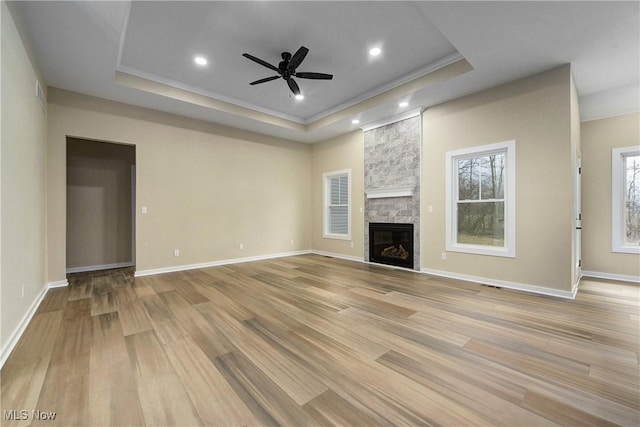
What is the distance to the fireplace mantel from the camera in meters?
5.19

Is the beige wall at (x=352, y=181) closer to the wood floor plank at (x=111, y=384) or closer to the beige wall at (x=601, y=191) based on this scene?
the beige wall at (x=601, y=191)

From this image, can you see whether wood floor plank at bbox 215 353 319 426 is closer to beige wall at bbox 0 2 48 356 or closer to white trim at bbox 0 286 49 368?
white trim at bbox 0 286 49 368

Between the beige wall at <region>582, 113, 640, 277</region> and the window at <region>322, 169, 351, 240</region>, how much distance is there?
4415 mm

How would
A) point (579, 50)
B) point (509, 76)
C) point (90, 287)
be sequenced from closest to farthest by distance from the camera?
point (579, 50)
point (509, 76)
point (90, 287)

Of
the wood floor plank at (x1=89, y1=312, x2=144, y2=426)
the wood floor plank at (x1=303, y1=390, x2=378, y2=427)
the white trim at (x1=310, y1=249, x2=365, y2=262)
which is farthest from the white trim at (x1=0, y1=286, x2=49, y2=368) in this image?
the white trim at (x1=310, y1=249, x2=365, y2=262)

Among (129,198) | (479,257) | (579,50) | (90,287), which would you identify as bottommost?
(90,287)

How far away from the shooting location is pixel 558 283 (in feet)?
11.5

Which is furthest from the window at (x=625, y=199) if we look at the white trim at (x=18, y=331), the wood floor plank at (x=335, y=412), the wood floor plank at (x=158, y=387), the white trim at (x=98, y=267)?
the white trim at (x=98, y=267)

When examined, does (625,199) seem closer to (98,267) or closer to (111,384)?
(111,384)

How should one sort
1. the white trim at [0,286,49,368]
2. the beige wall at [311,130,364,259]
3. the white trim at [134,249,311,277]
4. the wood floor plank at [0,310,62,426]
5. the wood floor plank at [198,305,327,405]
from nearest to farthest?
the wood floor plank at [0,310,62,426], the wood floor plank at [198,305,327,405], the white trim at [0,286,49,368], the white trim at [134,249,311,277], the beige wall at [311,130,364,259]

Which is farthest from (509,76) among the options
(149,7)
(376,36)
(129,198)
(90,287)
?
(129,198)

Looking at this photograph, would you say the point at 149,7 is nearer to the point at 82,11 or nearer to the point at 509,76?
the point at 82,11

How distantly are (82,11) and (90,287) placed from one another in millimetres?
3691

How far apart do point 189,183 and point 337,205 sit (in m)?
3.52
